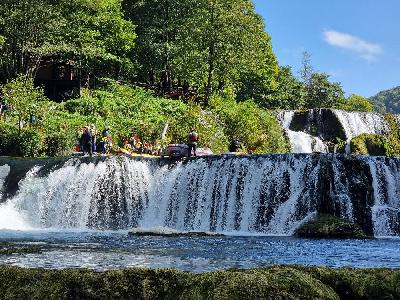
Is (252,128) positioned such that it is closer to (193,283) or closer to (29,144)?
(29,144)

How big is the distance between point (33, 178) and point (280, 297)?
2691cm

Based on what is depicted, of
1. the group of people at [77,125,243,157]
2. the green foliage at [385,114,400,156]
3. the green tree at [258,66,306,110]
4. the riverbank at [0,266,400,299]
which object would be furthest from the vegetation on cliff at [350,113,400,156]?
the riverbank at [0,266,400,299]

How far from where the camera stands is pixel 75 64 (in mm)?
50531

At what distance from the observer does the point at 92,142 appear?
33.5 meters

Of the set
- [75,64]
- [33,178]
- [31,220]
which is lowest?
[31,220]

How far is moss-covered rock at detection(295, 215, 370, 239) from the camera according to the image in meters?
21.6

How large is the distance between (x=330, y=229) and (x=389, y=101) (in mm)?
177241

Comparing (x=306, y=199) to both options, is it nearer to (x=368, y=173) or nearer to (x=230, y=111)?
(x=368, y=173)

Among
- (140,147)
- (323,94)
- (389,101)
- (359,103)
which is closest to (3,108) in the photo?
(140,147)

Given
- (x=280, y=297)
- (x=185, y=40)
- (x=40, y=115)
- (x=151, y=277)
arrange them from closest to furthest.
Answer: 1. (x=280, y=297)
2. (x=151, y=277)
3. (x=40, y=115)
4. (x=185, y=40)

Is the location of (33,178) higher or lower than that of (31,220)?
higher

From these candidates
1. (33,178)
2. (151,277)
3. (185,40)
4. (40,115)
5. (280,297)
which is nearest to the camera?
(280,297)

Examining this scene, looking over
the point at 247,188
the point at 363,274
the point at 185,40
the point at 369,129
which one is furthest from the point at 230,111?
the point at 363,274

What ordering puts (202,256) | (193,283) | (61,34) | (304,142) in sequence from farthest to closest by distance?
(61,34) < (304,142) < (202,256) < (193,283)
